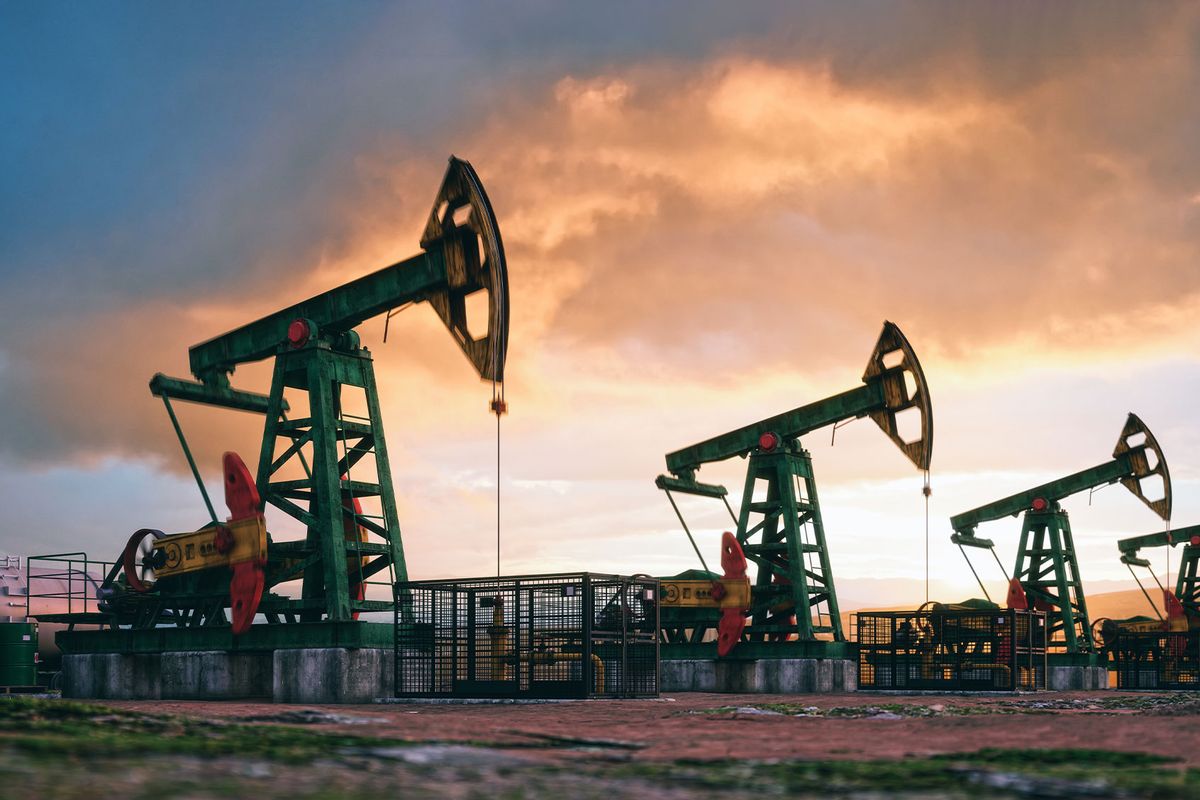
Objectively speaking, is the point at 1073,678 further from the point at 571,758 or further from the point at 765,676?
the point at 571,758

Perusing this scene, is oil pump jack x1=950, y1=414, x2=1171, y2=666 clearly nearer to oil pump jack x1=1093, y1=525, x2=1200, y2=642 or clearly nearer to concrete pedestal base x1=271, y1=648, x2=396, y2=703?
oil pump jack x1=1093, y1=525, x2=1200, y2=642

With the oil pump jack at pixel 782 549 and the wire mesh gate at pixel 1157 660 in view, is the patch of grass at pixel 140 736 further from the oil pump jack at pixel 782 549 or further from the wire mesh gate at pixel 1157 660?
the wire mesh gate at pixel 1157 660

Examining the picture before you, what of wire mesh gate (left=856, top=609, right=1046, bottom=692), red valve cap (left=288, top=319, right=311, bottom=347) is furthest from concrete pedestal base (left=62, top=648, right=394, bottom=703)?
wire mesh gate (left=856, top=609, right=1046, bottom=692)

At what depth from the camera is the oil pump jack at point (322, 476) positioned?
2650 centimetres

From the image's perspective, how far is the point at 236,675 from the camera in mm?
27281

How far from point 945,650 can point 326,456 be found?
1716 centimetres

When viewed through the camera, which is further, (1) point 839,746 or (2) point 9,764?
(1) point 839,746

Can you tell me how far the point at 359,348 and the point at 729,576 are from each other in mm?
13802

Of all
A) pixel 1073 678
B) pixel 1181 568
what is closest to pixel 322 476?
pixel 1073 678

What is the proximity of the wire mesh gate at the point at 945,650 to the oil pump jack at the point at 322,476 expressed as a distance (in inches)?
564

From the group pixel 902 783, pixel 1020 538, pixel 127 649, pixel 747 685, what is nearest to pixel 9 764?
pixel 902 783

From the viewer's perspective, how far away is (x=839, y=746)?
12.8m

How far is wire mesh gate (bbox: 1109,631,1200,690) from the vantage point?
155 feet

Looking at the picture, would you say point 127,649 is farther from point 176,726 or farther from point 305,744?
point 305,744
